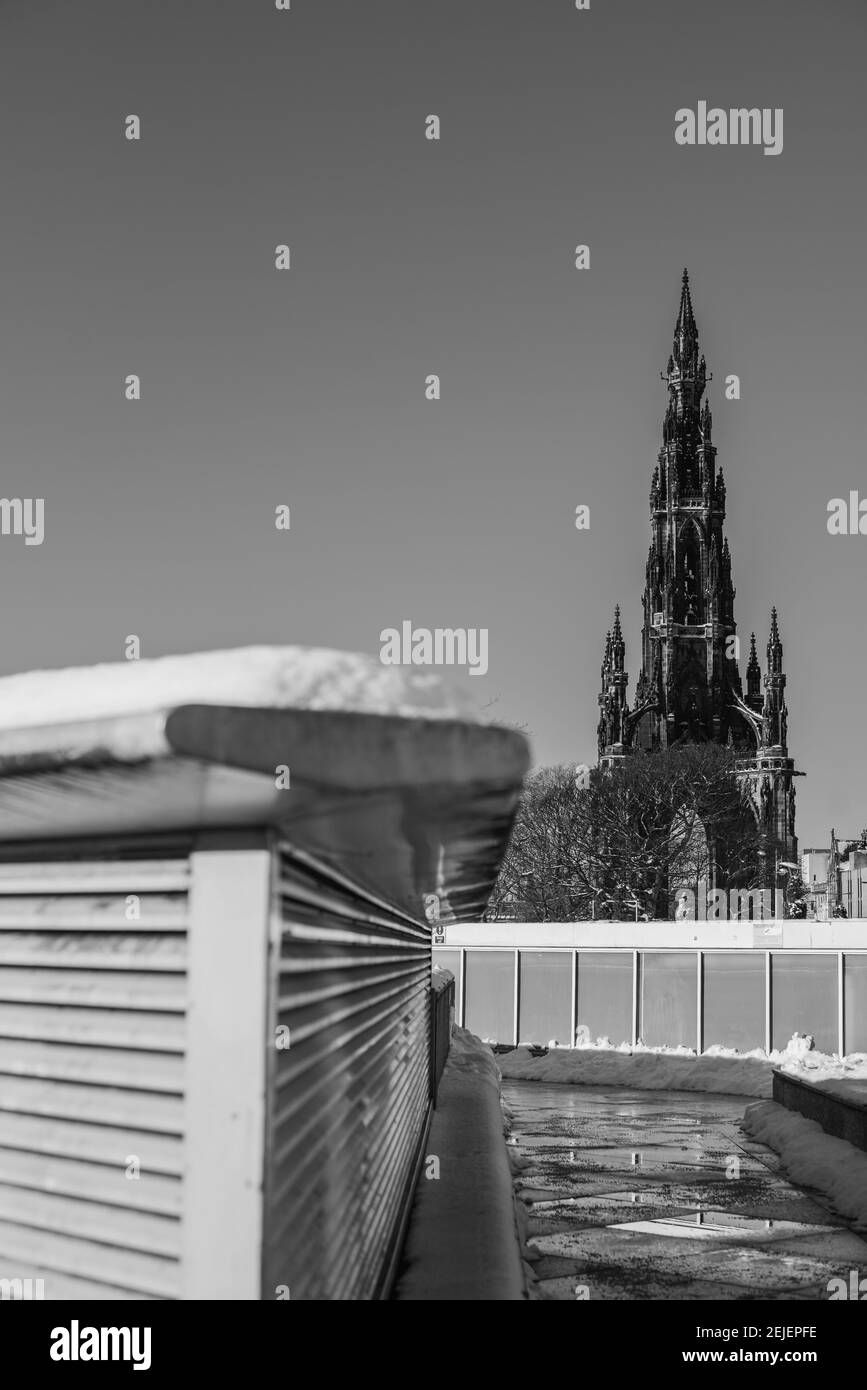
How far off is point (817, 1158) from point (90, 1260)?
42.6 feet

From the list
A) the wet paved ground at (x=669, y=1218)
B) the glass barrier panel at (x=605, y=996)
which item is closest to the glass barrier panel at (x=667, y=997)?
the glass barrier panel at (x=605, y=996)

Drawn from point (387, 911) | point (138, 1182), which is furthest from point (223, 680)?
point (387, 911)

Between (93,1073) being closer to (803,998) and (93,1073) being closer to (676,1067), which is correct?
(676,1067)

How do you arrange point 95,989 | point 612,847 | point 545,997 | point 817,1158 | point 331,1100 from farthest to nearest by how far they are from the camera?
point 612,847 < point 545,997 < point 817,1158 < point 331,1100 < point 95,989

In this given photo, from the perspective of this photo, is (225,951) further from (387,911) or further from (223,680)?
(387,911)

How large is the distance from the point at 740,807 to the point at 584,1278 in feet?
234

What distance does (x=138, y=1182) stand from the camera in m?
3.61

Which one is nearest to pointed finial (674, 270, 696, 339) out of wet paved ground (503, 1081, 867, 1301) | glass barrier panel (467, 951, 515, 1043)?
glass barrier panel (467, 951, 515, 1043)

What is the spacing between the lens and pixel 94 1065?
12.3 ft

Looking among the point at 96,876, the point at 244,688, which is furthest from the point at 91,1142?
the point at 244,688

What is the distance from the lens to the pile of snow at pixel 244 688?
2.96m

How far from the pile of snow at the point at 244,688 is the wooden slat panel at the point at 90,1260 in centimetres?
140

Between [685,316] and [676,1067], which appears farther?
[685,316]
